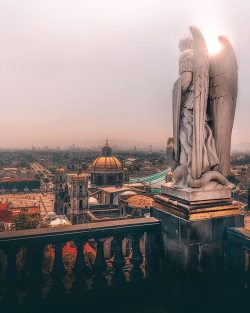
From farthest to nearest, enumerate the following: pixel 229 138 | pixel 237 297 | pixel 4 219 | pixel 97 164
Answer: pixel 97 164
pixel 4 219
pixel 229 138
pixel 237 297

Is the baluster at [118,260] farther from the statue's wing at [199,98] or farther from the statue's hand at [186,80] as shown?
the statue's hand at [186,80]

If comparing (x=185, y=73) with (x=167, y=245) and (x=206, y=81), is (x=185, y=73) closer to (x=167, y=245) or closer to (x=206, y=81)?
(x=206, y=81)

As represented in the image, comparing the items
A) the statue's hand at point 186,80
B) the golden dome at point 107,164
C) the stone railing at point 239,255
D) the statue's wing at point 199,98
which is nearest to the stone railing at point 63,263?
the stone railing at point 239,255

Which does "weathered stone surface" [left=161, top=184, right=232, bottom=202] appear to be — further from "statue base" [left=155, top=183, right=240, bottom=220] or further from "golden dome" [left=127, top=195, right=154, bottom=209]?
"golden dome" [left=127, top=195, right=154, bottom=209]

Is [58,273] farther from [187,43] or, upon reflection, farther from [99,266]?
[187,43]

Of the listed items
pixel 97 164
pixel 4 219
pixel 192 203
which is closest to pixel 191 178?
pixel 192 203

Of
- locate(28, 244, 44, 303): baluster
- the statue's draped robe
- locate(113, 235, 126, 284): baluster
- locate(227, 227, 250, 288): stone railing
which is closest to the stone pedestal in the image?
locate(227, 227, 250, 288): stone railing

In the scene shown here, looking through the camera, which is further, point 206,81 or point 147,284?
point 147,284
